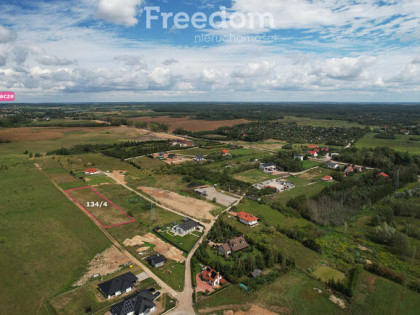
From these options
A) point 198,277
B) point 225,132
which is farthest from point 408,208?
point 225,132

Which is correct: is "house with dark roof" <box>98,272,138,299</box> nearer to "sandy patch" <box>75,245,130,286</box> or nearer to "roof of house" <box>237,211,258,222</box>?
"sandy patch" <box>75,245,130,286</box>

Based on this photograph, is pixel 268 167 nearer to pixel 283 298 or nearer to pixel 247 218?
pixel 247 218

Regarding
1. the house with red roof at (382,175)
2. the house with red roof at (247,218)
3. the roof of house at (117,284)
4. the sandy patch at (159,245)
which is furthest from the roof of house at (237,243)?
the house with red roof at (382,175)

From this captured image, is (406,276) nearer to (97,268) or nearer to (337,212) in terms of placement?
(337,212)

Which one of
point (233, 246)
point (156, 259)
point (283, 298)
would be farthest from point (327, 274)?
point (156, 259)

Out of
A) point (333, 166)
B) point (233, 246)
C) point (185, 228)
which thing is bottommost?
point (233, 246)

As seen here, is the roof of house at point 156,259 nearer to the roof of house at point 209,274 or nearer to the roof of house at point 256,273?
the roof of house at point 209,274
